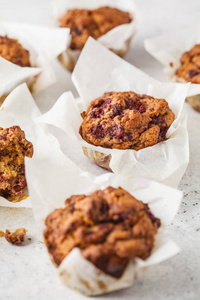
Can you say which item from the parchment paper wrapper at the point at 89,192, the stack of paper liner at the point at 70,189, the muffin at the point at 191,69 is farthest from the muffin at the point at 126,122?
the muffin at the point at 191,69

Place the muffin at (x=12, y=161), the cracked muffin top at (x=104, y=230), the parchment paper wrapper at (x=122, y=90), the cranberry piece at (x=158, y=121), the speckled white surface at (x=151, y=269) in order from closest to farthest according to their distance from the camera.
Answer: the cracked muffin top at (x=104, y=230) → the speckled white surface at (x=151, y=269) → the muffin at (x=12, y=161) → the parchment paper wrapper at (x=122, y=90) → the cranberry piece at (x=158, y=121)

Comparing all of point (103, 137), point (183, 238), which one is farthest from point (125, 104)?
point (183, 238)

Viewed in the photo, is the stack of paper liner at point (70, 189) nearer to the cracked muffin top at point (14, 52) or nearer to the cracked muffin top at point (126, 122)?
the cracked muffin top at point (126, 122)

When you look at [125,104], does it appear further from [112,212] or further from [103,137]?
[112,212]

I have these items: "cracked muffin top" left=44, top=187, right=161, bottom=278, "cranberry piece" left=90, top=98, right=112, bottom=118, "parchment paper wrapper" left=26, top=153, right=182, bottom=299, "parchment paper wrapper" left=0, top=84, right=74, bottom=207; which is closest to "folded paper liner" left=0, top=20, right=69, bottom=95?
"parchment paper wrapper" left=0, top=84, right=74, bottom=207

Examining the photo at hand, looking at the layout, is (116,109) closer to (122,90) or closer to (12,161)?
(122,90)

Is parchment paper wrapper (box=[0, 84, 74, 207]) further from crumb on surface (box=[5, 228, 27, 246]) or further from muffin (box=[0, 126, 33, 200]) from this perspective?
crumb on surface (box=[5, 228, 27, 246])
